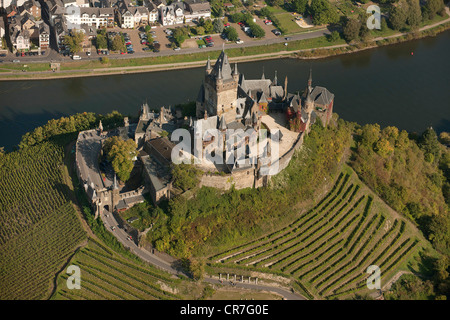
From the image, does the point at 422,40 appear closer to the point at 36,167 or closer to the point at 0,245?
the point at 36,167

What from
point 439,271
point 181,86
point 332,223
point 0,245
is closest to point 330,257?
point 332,223

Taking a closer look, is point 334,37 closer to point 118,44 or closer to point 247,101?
point 118,44

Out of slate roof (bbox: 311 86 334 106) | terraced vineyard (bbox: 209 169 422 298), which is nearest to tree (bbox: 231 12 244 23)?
slate roof (bbox: 311 86 334 106)

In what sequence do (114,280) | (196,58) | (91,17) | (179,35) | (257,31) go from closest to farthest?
(114,280) < (196,58) < (179,35) < (91,17) < (257,31)

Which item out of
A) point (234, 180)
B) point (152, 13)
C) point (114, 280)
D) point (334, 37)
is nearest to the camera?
point (114, 280)

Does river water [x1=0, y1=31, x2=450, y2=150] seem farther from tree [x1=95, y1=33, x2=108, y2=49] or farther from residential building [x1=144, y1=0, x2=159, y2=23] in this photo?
residential building [x1=144, y1=0, x2=159, y2=23]

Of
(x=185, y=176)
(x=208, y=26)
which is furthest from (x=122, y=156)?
(x=208, y=26)
